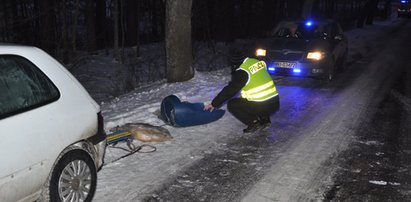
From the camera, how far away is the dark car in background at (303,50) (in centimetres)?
1091

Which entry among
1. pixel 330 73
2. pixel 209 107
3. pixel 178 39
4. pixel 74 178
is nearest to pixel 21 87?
pixel 74 178

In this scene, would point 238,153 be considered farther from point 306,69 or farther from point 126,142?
point 306,69

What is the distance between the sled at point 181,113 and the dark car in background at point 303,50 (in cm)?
426

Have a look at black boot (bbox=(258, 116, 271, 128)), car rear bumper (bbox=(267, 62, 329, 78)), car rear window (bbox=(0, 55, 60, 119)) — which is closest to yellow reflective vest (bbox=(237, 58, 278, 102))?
black boot (bbox=(258, 116, 271, 128))

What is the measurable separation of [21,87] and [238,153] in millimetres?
3233

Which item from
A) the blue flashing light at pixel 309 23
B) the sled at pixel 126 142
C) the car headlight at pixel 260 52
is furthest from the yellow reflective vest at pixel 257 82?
the blue flashing light at pixel 309 23

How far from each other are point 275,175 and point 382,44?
63.0ft

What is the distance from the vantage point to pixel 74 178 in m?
4.04

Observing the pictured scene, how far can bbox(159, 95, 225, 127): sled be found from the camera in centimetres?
703

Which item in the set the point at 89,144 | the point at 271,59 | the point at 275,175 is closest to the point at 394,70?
the point at 271,59

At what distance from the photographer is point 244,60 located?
6617 millimetres

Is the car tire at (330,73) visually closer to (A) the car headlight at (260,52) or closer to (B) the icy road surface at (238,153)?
(B) the icy road surface at (238,153)

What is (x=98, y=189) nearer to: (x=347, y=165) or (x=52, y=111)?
(x=52, y=111)

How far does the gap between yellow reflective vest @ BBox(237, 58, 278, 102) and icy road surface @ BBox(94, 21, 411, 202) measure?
0.63 metres
